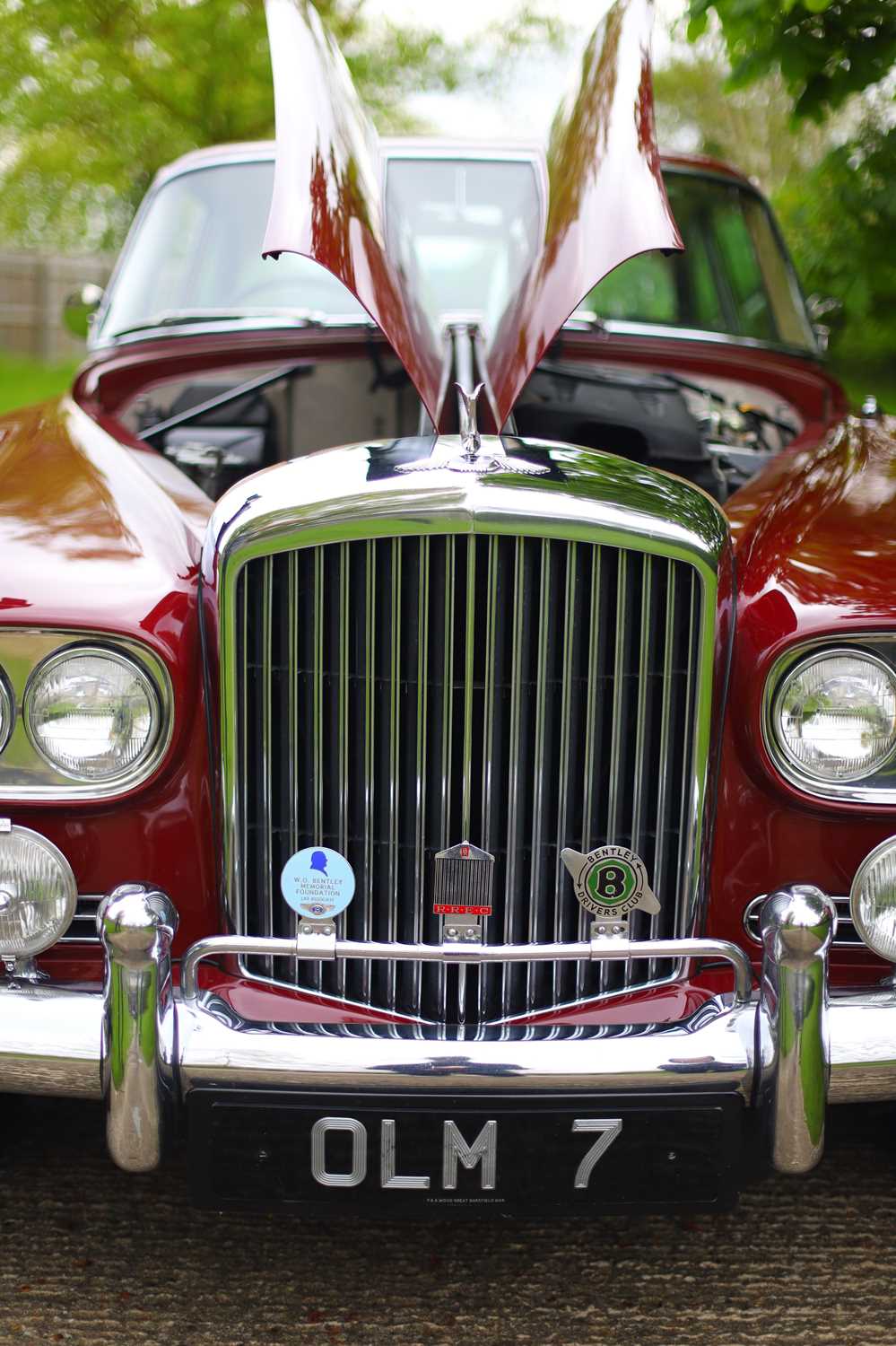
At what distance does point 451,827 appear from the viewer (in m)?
1.88

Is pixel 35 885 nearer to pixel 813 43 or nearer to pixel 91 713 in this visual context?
pixel 91 713

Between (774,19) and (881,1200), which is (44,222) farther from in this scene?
(881,1200)

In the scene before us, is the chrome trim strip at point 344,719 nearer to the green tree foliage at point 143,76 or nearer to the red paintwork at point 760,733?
the red paintwork at point 760,733

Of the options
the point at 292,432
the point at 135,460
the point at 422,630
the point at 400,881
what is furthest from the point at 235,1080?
the point at 292,432

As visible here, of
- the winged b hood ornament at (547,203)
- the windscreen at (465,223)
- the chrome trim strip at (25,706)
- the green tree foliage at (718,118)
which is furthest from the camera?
the green tree foliage at (718,118)

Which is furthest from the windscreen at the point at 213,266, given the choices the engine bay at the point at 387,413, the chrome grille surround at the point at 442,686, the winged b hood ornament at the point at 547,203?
the chrome grille surround at the point at 442,686

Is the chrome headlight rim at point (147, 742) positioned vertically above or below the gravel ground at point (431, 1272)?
above

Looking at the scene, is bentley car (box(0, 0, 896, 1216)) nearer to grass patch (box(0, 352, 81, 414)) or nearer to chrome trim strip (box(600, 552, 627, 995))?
chrome trim strip (box(600, 552, 627, 995))

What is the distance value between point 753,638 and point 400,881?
619 millimetres

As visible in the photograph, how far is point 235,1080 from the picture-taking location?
5.62ft

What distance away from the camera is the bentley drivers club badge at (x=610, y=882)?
6.18ft

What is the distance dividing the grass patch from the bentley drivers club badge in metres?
11.6

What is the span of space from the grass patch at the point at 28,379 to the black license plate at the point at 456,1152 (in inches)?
458

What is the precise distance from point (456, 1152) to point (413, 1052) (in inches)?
5.7
